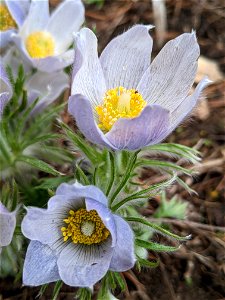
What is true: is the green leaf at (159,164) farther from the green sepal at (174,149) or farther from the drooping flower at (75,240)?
the drooping flower at (75,240)

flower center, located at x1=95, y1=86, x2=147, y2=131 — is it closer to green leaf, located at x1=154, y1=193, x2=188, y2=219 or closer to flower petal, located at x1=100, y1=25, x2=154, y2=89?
flower petal, located at x1=100, y1=25, x2=154, y2=89

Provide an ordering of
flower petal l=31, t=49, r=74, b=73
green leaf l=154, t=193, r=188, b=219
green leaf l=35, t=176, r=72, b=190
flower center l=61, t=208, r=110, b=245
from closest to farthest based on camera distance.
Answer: flower center l=61, t=208, r=110, b=245 → green leaf l=35, t=176, r=72, b=190 → flower petal l=31, t=49, r=74, b=73 → green leaf l=154, t=193, r=188, b=219

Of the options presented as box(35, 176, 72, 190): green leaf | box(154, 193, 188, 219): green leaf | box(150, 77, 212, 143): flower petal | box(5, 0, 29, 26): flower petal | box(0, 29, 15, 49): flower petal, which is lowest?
box(154, 193, 188, 219): green leaf

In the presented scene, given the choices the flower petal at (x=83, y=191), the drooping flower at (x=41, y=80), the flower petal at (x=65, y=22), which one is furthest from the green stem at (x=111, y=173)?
the flower petal at (x=65, y=22)

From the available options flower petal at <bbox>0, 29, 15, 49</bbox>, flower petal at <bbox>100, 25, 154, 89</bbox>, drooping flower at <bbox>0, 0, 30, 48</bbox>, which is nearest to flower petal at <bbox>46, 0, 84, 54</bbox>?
drooping flower at <bbox>0, 0, 30, 48</bbox>

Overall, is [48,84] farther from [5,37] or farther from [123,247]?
[123,247]
